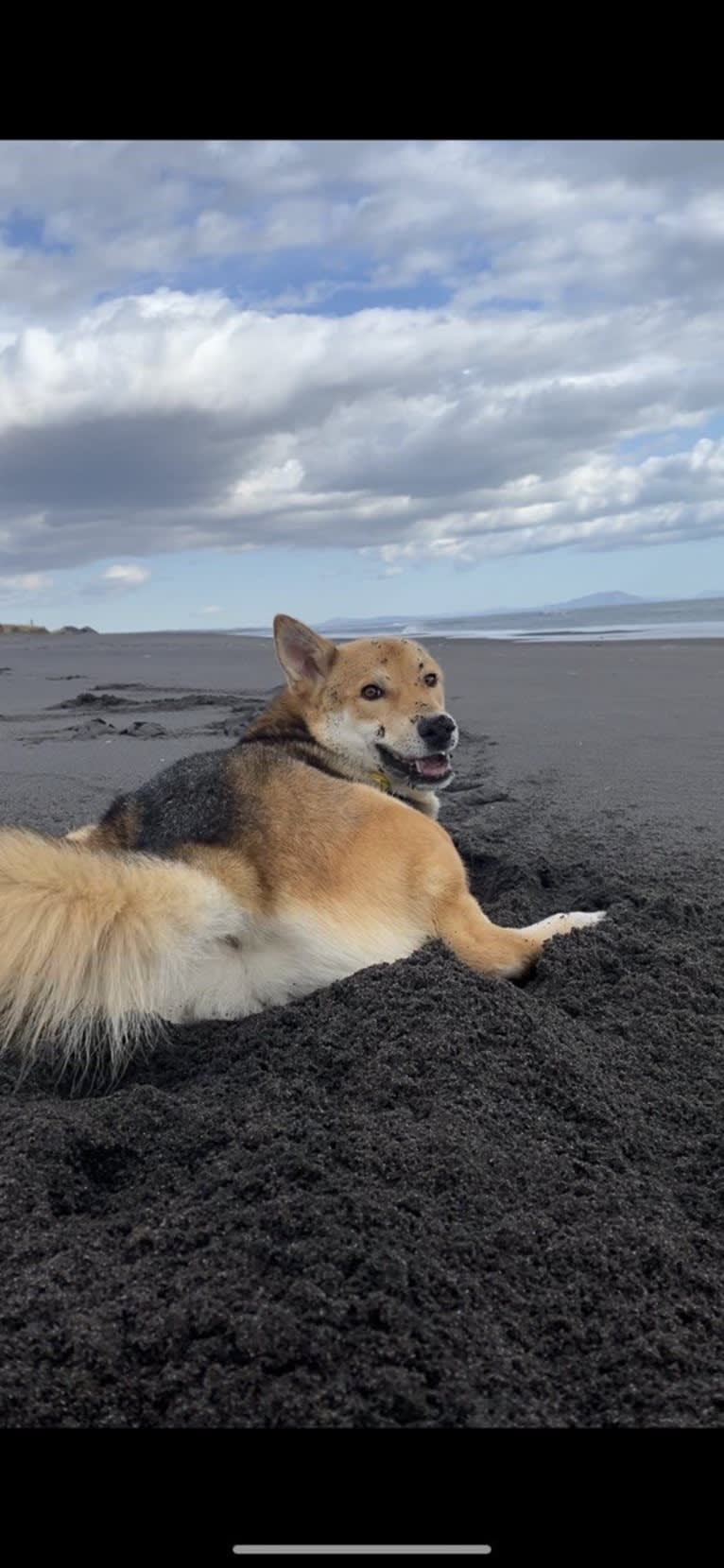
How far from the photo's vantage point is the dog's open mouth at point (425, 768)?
433 centimetres

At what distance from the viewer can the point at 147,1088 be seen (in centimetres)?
253

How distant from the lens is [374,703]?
4410 millimetres

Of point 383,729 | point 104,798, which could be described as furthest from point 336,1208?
point 104,798

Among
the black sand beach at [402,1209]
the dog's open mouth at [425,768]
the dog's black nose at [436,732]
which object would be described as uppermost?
the dog's black nose at [436,732]

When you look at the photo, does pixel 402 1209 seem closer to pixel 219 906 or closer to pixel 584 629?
pixel 219 906

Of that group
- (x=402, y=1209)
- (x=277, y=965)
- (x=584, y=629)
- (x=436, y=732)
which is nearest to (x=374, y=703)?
(x=436, y=732)

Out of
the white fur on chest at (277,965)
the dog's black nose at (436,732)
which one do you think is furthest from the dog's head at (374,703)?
the white fur on chest at (277,965)

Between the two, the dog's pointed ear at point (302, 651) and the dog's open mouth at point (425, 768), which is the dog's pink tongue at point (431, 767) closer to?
the dog's open mouth at point (425, 768)

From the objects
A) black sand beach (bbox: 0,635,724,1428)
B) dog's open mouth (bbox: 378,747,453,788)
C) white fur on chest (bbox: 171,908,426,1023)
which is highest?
dog's open mouth (bbox: 378,747,453,788)

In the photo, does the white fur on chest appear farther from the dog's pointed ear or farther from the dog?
the dog's pointed ear

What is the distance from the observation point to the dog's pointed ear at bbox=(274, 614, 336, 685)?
452 centimetres

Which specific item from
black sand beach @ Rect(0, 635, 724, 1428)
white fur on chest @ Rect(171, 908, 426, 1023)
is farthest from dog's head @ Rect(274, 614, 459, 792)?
white fur on chest @ Rect(171, 908, 426, 1023)

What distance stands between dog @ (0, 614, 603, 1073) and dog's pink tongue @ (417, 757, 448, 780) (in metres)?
0.49

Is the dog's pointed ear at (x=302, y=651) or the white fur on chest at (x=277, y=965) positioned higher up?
the dog's pointed ear at (x=302, y=651)
